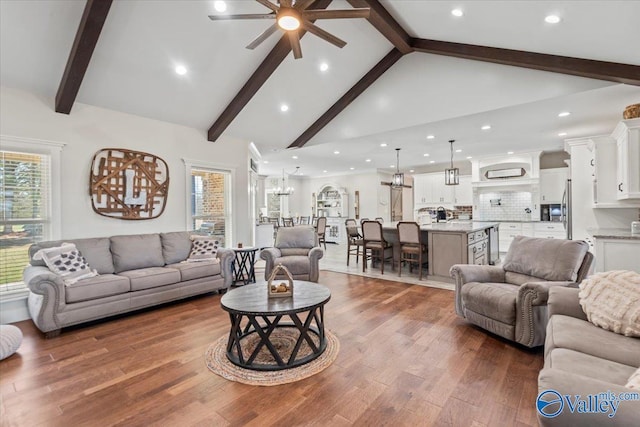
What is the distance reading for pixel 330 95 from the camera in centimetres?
540

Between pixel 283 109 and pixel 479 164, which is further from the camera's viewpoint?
pixel 479 164

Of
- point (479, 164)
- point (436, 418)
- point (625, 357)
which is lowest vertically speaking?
point (436, 418)

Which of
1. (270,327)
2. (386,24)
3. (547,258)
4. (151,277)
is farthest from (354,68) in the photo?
(151,277)

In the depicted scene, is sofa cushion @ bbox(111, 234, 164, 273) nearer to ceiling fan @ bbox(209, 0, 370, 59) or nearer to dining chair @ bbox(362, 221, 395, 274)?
ceiling fan @ bbox(209, 0, 370, 59)

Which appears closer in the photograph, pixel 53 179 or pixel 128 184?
pixel 53 179

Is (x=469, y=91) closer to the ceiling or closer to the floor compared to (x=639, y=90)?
closer to the ceiling

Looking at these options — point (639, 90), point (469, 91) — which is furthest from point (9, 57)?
point (639, 90)

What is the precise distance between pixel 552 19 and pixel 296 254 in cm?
447

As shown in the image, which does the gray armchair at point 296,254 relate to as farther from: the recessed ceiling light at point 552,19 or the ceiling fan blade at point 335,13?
the recessed ceiling light at point 552,19

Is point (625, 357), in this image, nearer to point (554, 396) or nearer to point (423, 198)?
point (554, 396)

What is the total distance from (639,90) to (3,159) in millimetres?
7804

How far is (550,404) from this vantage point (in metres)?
1.11

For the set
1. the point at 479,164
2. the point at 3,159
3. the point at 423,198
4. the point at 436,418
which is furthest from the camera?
the point at 423,198

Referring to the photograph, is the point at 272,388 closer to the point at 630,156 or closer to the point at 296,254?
the point at 296,254
